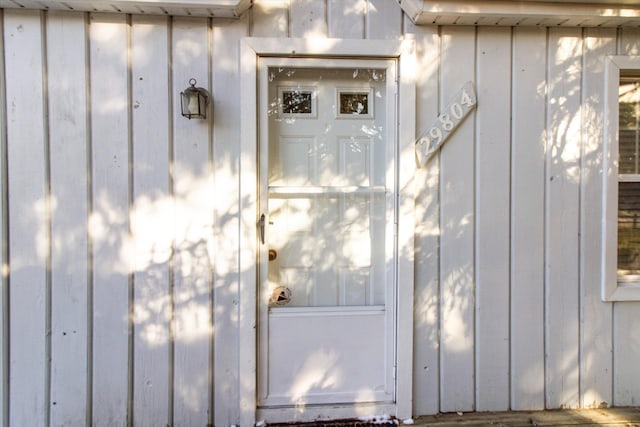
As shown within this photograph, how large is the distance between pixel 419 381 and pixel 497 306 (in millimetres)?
611

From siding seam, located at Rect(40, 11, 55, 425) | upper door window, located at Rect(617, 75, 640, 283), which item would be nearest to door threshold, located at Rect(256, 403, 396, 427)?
siding seam, located at Rect(40, 11, 55, 425)

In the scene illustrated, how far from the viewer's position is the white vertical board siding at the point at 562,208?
2045 millimetres

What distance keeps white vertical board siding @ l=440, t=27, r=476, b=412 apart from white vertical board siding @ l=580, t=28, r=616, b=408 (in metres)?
0.65

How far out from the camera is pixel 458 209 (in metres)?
2.02

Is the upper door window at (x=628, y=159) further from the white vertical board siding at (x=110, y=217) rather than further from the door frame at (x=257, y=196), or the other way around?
the white vertical board siding at (x=110, y=217)

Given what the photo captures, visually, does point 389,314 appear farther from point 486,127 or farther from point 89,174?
point 89,174

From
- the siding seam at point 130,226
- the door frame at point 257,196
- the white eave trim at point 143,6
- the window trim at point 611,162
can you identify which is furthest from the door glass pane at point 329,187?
the window trim at point 611,162

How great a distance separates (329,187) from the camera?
2057mm

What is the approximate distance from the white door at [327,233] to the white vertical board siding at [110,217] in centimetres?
72

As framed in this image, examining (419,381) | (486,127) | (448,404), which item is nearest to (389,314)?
(419,381)

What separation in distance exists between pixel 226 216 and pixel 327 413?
1.22m

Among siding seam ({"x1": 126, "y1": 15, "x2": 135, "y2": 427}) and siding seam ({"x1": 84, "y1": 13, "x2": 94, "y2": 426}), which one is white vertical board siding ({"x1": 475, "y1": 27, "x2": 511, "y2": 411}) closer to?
siding seam ({"x1": 126, "y1": 15, "x2": 135, "y2": 427})

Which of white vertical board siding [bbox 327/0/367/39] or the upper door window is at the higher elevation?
white vertical board siding [bbox 327/0/367/39]

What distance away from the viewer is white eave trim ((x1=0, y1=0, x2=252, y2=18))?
1763mm
